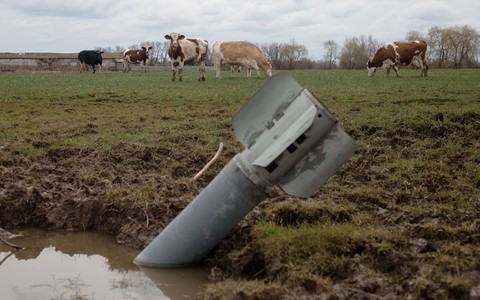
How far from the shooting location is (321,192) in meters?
6.61

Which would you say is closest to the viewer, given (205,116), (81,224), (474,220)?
(474,220)

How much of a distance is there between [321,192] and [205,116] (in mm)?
6179

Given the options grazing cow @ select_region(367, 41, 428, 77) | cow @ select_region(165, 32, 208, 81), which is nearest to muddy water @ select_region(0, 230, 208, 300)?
cow @ select_region(165, 32, 208, 81)

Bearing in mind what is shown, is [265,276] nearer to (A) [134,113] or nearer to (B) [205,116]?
(B) [205,116]

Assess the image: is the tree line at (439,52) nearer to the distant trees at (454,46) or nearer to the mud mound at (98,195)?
the distant trees at (454,46)

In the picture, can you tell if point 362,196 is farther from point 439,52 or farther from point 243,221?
point 439,52

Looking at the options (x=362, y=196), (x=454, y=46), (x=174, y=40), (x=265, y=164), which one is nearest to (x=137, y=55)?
(x=174, y=40)

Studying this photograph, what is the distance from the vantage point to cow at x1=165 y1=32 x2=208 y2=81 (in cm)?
2625

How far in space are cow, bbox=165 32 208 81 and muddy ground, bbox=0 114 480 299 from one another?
17.5 metres

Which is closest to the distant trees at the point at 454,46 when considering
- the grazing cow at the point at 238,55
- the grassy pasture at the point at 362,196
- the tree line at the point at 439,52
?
the tree line at the point at 439,52

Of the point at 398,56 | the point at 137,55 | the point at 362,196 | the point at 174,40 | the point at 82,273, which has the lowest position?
the point at 82,273

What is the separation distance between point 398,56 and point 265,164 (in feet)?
91.3

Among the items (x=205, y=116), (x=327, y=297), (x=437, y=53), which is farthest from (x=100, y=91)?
(x=437, y=53)

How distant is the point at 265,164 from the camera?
4.72 m
